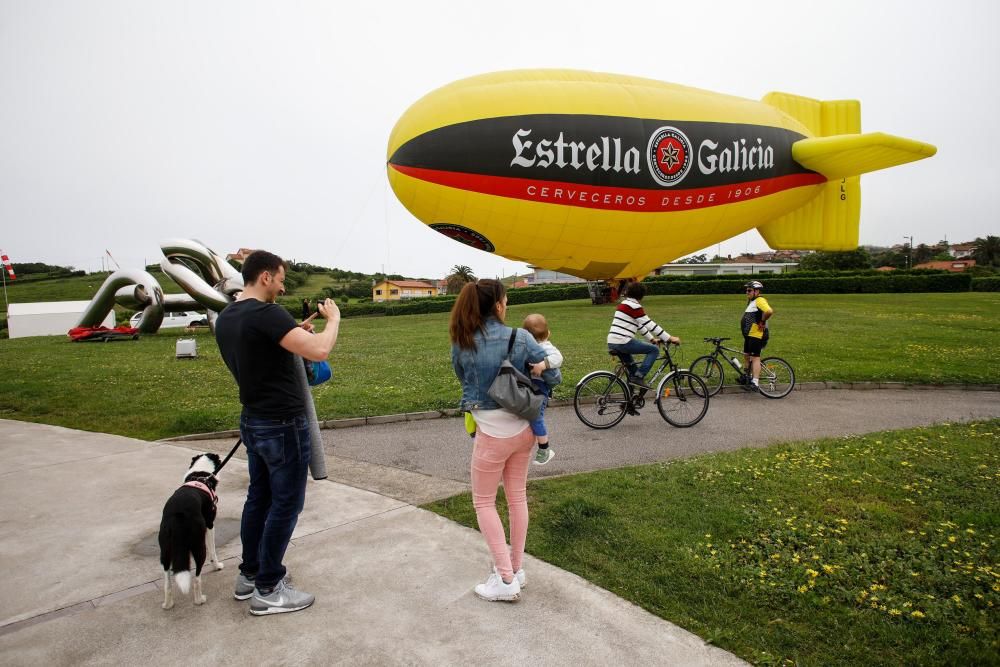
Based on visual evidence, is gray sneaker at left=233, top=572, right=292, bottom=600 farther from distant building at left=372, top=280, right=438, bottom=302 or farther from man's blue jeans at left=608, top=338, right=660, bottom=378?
distant building at left=372, top=280, right=438, bottom=302

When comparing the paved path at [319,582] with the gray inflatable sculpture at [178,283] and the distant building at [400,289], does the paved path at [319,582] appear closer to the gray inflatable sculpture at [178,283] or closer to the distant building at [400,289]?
the gray inflatable sculpture at [178,283]

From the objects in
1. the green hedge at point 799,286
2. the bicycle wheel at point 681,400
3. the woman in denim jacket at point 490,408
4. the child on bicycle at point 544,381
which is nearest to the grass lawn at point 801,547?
the woman in denim jacket at point 490,408

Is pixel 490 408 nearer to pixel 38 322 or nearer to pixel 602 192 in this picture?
pixel 602 192

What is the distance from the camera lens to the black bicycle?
8.15m

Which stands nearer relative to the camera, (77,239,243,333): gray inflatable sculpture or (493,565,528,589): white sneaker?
(493,565,528,589): white sneaker

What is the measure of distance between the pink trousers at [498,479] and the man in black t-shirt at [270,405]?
112cm

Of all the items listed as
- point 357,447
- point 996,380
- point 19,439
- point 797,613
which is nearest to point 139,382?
point 19,439

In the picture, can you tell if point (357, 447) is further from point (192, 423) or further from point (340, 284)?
point (340, 284)

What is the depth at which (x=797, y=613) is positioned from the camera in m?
3.47

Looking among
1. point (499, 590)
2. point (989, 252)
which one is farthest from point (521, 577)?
point (989, 252)

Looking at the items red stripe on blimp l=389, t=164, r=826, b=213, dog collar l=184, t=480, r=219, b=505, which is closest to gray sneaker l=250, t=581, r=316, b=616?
dog collar l=184, t=480, r=219, b=505

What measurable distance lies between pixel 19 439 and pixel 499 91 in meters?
12.1

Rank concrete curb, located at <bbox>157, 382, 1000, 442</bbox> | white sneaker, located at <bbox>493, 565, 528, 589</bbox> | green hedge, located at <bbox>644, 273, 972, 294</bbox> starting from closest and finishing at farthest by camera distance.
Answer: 1. white sneaker, located at <bbox>493, 565, 528, 589</bbox>
2. concrete curb, located at <bbox>157, 382, 1000, 442</bbox>
3. green hedge, located at <bbox>644, 273, 972, 294</bbox>

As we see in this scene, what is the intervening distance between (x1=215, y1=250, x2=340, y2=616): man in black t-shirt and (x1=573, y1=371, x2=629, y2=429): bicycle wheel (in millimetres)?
5202
